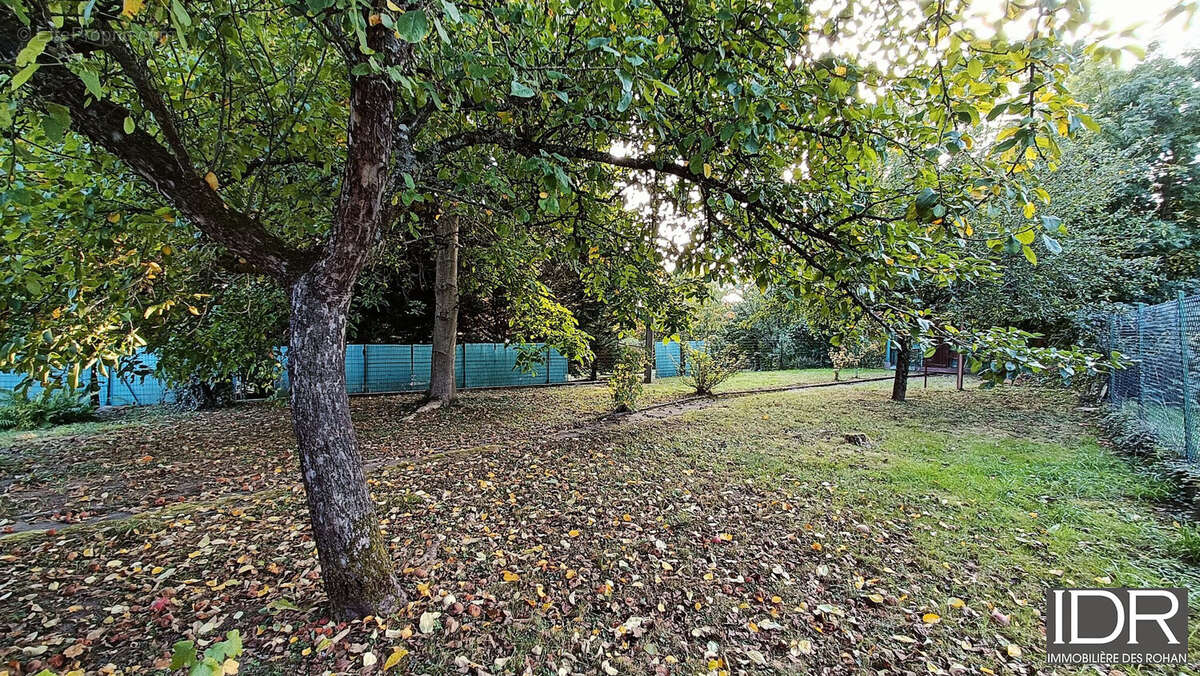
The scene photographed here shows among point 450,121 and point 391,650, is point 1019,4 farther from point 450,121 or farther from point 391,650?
point 391,650

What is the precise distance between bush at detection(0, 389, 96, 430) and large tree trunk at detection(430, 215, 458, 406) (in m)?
4.82

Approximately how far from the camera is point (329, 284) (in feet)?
7.72

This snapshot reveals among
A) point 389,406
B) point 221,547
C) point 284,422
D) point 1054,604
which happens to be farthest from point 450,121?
point 389,406

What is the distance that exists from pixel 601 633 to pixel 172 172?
3.04 meters

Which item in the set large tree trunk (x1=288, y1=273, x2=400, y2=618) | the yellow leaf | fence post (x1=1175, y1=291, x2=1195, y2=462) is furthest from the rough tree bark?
fence post (x1=1175, y1=291, x2=1195, y2=462)

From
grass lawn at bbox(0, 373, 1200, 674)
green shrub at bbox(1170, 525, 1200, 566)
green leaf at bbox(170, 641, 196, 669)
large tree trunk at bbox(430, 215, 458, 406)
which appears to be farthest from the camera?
large tree trunk at bbox(430, 215, 458, 406)

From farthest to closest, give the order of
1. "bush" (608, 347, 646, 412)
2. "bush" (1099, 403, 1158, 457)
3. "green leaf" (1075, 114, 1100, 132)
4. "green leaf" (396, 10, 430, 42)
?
1. "bush" (608, 347, 646, 412)
2. "bush" (1099, 403, 1158, 457)
3. "green leaf" (1075, 114, 1100, 132)
4. "green leaf" (396, 10, 430, 42)

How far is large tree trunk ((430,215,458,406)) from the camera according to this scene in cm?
849

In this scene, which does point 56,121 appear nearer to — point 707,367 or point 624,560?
point 624,560

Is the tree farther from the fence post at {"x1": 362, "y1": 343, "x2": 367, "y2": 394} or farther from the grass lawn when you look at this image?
the fence post at {"x1": 362, "y1": 343, "x2": 367, "y2": 394}

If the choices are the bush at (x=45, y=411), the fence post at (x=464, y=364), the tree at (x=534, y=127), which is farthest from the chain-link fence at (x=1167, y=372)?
the bush at (x=45, y=411)

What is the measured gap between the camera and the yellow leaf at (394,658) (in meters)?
2.12

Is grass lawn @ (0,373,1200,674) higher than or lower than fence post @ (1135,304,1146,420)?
lower

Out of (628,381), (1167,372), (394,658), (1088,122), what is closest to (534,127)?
(1088,122)
